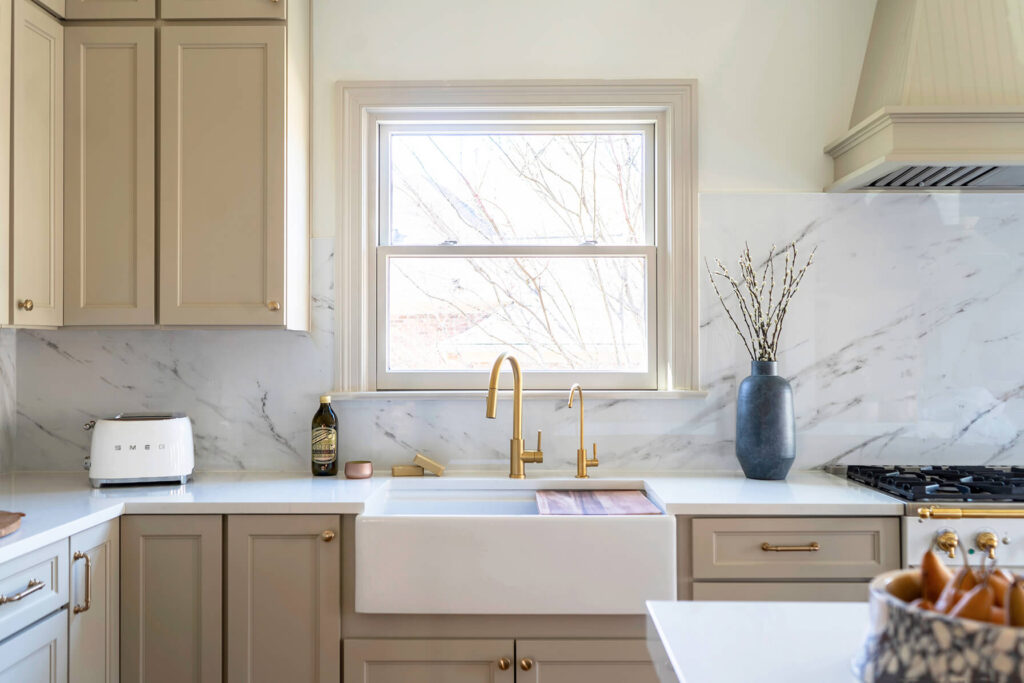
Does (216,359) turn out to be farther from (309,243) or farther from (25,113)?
(25,113)

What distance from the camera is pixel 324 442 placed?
7.76 ft

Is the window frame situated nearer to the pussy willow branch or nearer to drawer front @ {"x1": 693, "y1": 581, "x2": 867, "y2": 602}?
the pussy willow branch

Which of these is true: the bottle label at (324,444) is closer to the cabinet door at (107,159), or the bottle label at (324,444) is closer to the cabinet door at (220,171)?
the cabinet door at (220,171)

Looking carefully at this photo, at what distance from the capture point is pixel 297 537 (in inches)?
75.7

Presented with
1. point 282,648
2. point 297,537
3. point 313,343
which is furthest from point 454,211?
point 282,648

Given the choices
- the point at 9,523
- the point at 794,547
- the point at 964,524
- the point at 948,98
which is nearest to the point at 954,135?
the point at 948,98

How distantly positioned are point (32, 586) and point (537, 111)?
6.46ft

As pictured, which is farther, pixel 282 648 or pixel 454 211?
pixel 454 211

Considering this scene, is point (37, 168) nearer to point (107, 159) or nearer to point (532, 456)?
point (107, 159)

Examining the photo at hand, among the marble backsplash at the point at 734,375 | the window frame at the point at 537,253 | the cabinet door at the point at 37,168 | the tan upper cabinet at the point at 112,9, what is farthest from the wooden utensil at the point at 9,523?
the tan upper cabinet at the point at 112,9

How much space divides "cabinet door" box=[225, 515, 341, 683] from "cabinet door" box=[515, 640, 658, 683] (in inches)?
19.2

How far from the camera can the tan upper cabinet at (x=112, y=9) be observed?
86.1 inches

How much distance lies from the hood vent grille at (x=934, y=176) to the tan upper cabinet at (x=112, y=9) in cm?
226

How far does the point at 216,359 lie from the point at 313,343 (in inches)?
13.0
